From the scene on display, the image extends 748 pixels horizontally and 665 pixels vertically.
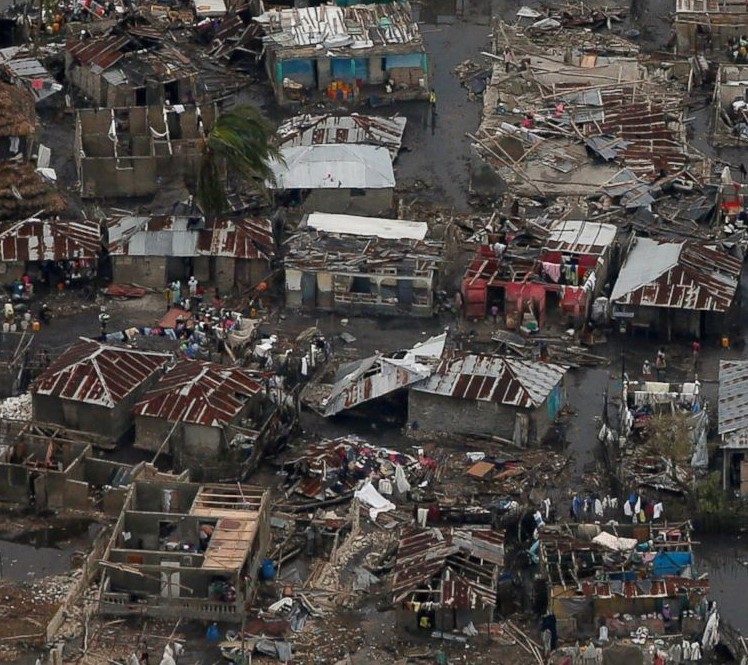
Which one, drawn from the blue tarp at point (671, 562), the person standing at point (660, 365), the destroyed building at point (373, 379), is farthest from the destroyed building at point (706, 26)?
the blue tarp at point (671, 562)

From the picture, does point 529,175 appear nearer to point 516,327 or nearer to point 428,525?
point 516,327

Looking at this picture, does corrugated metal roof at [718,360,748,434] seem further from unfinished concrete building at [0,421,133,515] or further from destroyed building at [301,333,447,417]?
unfinished concrete building at [0,421,133,515]

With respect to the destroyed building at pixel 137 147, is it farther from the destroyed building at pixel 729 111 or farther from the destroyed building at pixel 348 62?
the destroyed building at pixel 729 111

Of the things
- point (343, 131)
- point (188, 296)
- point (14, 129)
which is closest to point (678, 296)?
point (188, 296)

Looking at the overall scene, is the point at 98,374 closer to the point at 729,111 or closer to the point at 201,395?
the point at 201,395

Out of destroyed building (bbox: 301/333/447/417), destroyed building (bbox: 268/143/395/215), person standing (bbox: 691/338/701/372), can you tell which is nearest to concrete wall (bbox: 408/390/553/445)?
destroyed building (bbox: 301/333/447/417)

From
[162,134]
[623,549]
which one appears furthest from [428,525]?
[162,134]
